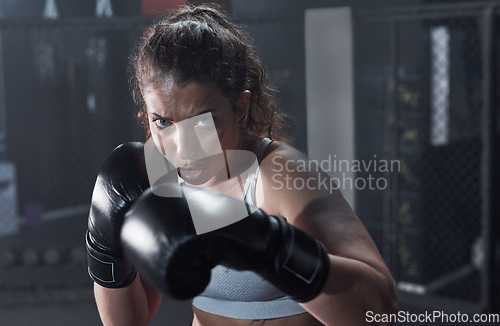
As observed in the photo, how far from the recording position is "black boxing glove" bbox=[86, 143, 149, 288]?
83 centimetres

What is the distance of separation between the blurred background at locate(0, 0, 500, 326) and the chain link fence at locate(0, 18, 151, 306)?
11 mm

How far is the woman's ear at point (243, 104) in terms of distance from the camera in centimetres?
86

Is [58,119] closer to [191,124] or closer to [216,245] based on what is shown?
[191,124]

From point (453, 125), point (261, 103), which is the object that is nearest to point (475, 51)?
point (453, 125)

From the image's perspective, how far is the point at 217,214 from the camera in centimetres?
60

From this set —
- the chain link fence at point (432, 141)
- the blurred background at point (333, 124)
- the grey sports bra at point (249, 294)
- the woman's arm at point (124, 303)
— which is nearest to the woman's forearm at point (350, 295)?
the grey sports bra at point (249, 294)

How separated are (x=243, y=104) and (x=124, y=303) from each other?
0.46 m

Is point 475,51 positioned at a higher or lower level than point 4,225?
higher

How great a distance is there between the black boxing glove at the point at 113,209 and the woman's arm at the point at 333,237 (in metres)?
0.22

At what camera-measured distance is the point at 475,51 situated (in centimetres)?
273

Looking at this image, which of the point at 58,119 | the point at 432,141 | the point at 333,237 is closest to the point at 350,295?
the point at 333,237

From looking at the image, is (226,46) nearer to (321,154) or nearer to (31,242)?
(321,154)

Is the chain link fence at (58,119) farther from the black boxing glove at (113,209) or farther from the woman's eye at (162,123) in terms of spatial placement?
the woman's eye at (162,123)

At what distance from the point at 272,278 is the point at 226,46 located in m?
0.40
